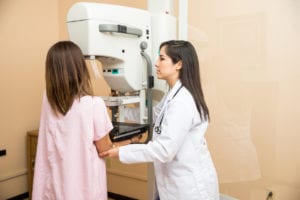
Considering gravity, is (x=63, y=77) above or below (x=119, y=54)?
below

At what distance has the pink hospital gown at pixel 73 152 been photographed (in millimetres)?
1307

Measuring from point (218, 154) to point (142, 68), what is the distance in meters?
0.74

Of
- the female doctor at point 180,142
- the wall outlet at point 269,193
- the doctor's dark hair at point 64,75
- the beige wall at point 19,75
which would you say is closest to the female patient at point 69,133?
the doctor's dark hair at point 64,75

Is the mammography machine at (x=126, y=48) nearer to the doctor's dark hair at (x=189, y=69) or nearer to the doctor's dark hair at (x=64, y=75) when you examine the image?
the doctor's dark hair at (x=64, y=75)

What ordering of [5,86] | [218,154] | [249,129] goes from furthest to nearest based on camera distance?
[5,86], [218,154], [249,129]

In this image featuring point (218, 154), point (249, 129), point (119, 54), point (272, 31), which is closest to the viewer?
point (119, 54)

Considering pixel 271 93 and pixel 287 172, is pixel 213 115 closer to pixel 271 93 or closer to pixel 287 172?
pixel 271 93

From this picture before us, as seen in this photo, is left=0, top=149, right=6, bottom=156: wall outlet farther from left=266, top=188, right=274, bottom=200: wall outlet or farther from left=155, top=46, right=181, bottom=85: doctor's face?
left=266, top=188, right=274, bottom=200: wall outlet

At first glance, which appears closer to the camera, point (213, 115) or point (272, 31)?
point (272, 31)

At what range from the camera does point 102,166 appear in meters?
1.43

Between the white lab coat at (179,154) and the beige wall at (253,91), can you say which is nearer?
the white lab coat at (179,154)

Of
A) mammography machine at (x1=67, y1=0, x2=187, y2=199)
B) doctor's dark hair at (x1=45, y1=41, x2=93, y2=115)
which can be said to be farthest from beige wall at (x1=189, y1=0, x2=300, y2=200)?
doctor's dark hair at (x1=45, y1=41, x2=93, y2=115)

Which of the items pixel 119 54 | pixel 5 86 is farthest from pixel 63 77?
pixel 5 86

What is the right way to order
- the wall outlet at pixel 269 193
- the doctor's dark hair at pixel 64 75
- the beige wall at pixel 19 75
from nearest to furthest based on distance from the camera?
the doctor's dark hair at pixel 64 75 → the wall outlet at pixel 269 193 → the beige wall at pixel 19 75
